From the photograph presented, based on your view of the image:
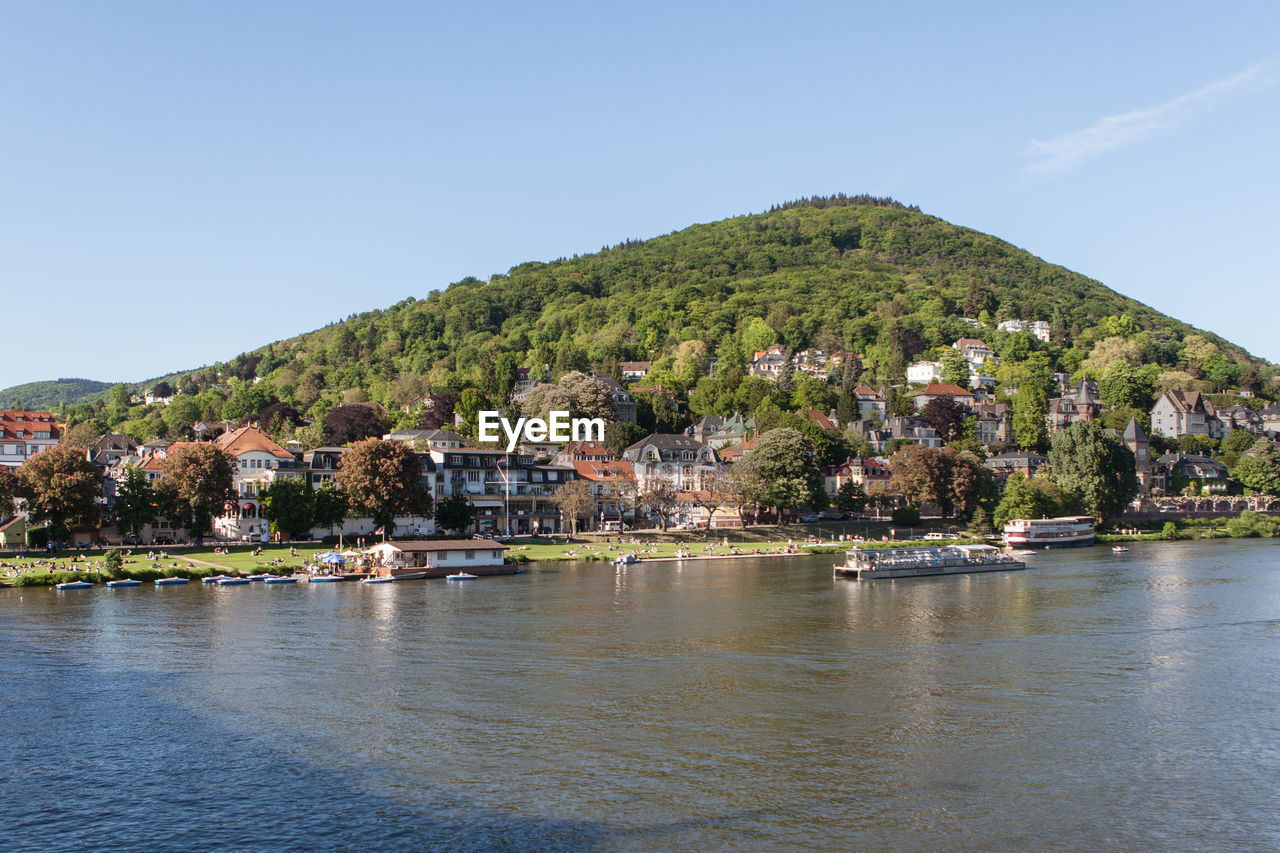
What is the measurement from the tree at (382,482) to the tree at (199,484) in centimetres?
984

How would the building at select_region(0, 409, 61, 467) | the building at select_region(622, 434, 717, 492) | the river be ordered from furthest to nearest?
1. the building at select_region(0, 409, 61, 467)
2. the building at select_region(622, 434, 717, 492)
3. the river

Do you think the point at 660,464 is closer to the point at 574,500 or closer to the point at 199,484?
the point at 574,500

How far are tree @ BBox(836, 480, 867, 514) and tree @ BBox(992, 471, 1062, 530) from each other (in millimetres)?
14856

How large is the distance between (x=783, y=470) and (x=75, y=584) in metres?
69.5

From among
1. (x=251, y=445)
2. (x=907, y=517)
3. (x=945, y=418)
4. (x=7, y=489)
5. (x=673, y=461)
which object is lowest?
(x=907, y=517)

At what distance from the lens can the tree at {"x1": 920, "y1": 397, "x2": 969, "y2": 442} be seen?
545 ft

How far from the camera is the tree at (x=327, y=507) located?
9081 cm

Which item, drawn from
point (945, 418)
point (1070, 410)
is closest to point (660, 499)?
point (945, 418)

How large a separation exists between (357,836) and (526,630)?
26871mm

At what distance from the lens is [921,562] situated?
8675 centimetres

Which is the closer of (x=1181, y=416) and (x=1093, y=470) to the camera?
(x=1093, y=470)

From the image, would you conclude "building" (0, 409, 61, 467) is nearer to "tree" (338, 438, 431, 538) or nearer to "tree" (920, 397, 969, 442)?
"tree" (338, 438, 431, 538)

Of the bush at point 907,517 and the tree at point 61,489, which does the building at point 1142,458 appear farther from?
the tree at point 61,489

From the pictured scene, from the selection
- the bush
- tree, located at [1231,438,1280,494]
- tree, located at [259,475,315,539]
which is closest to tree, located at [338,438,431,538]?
tree, located at [259,475,315,539]
